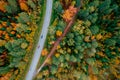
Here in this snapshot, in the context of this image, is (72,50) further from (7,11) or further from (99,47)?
(7,11)

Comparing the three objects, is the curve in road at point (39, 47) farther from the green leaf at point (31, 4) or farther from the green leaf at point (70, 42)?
the green leaf at point (70, 42)

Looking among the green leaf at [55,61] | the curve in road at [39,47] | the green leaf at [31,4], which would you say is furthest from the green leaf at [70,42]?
the green leaf at [31,4]

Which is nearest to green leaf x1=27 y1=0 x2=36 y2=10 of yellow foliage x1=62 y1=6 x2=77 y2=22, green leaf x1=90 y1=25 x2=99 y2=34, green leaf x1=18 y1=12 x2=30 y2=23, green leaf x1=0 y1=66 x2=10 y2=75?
green leaf x1=18 y1=12 x2=30 y2=23

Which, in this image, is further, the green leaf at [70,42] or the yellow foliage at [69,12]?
the yellow foliage at [69,12]

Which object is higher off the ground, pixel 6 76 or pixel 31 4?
pixel 31 4

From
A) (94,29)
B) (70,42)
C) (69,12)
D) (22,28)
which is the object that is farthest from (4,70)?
(94,29)

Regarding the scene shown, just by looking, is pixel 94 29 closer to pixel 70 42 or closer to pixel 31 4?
pixel 70 42

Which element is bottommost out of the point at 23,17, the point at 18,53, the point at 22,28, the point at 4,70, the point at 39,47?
the point at 4,70

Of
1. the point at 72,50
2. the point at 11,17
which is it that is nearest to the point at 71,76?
the point at 72,50

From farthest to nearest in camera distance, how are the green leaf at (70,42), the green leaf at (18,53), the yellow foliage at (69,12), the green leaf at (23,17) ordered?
the green leaf at (23,17)
the green leaf at (18,53)
the yellow foliage at (69,12)
the green leaf at (70,42)

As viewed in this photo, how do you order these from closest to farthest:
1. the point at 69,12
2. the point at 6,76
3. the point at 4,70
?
the point at 69,12 < the point at 4,70 < the point at 6,76

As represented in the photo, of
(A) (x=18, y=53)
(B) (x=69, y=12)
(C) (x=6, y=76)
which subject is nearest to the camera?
(B) (x=69, y=12)
